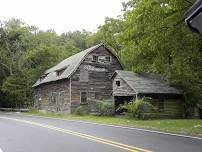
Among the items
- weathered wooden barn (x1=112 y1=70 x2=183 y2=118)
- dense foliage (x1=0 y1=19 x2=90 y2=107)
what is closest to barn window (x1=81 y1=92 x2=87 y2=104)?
weathered wooden barn (x1=112 y1=70 x2=183 y2=118)

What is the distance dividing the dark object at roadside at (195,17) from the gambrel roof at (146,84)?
35558 millimetres

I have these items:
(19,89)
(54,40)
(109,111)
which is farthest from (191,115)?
(54,40)

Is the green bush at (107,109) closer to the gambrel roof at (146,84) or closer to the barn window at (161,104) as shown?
the gambrel roof at (146,84)

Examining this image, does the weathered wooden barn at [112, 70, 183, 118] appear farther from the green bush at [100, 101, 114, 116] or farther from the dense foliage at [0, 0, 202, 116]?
the green bush at [100, 101, 114, 116]

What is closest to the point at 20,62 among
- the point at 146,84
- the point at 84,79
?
the point at 84,79

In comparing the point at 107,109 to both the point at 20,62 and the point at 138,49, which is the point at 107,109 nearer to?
the point at 138,49

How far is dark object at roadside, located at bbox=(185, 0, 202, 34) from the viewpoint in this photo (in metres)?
3.00

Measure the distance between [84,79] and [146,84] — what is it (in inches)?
410

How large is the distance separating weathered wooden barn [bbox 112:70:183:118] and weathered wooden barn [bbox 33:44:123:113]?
5718mm

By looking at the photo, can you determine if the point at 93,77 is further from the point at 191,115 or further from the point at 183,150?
the point at 183,150

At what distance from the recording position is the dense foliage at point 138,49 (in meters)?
24.1

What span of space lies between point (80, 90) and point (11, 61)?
21.8 metres

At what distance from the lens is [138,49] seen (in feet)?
90.4

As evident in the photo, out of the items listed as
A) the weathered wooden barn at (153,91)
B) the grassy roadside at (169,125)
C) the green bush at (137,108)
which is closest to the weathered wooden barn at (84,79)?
the weathered wooden barn at (153,91)
